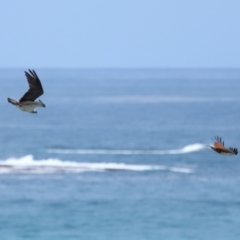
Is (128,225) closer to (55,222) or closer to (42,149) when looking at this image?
(55,222)

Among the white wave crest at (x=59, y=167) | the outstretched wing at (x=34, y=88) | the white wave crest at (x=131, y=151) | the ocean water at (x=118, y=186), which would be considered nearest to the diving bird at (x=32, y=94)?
the outstretched wing at (x=34, y=88)

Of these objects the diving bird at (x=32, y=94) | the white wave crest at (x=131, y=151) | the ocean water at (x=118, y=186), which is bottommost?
the diving bird at (x=32, y=94)

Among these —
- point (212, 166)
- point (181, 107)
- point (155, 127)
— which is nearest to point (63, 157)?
point (212, 166)

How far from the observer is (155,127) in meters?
136

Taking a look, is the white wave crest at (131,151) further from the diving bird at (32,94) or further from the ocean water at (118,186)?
the diving bird at (32,94)

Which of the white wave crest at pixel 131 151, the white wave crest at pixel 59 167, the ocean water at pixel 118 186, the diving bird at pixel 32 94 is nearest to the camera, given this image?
the diving bird at pixel 32 94

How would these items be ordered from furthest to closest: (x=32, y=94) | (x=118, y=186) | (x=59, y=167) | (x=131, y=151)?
(x=131, y=151) < (x=59, y=167) < (x=118, y=186) < (x=32, y=94)

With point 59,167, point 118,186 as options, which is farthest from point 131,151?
point 118,186

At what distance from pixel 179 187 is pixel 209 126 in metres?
61.2

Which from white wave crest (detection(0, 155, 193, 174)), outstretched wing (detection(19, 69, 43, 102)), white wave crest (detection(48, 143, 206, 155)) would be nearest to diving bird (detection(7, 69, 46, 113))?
outstretched wing (detection(19, 69, 43, 102))

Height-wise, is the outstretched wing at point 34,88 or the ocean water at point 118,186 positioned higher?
the ocean water at point 118,186

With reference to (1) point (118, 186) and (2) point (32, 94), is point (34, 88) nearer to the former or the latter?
(2) point (32, 94)

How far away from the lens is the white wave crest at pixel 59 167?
281ft

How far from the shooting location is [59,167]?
88.1 m
